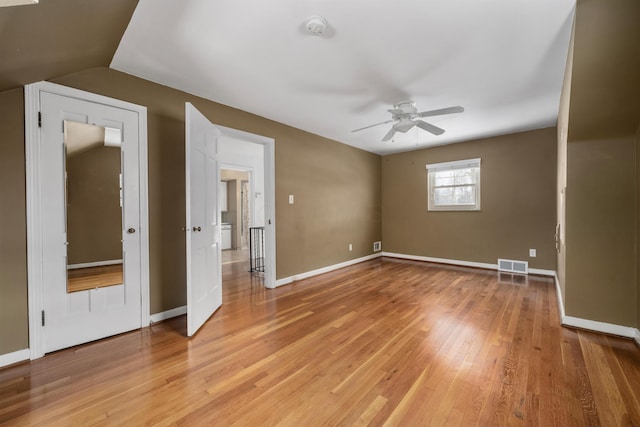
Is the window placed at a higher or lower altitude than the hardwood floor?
higher

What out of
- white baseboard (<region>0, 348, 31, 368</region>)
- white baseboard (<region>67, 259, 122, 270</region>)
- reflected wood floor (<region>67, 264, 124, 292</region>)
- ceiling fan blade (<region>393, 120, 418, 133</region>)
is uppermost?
ceiling fan blade (<region>393, 120, 418, 133</region>)

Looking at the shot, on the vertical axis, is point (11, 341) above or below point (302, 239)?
below

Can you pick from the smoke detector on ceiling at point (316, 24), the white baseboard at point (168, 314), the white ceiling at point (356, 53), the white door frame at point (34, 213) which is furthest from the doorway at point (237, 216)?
the smoke detector on ceiling at point (316, 24)

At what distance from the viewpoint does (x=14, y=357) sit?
76.8 inches

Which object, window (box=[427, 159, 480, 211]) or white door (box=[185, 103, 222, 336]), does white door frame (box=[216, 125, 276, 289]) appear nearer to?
white door (box=[185, 103, 222, 336])

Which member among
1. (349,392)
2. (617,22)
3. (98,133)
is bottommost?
(349,392)

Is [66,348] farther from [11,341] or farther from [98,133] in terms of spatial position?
[98,133]

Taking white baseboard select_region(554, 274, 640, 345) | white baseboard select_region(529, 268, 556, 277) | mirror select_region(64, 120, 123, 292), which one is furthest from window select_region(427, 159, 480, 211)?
mirror select_region(64, 120, 123, 292)

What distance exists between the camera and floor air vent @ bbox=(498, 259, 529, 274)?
14.7 ft

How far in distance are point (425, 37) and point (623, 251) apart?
254 cm

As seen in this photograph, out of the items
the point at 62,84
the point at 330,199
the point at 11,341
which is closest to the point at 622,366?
the point at 330,199

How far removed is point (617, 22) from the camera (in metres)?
1.64

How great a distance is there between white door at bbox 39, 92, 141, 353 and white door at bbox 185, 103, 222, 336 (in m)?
0.56

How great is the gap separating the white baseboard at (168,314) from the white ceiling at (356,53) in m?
2.34
